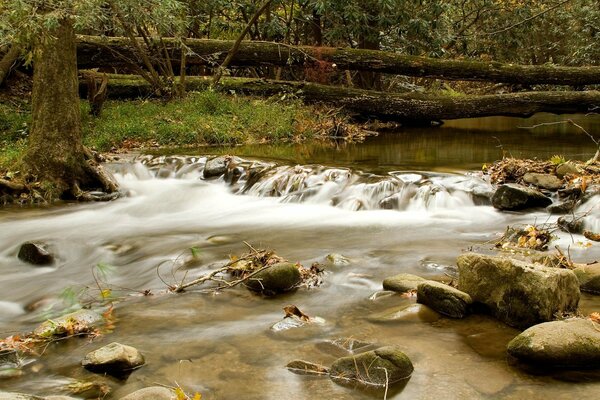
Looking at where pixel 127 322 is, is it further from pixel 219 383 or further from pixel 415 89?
pixel 415 89

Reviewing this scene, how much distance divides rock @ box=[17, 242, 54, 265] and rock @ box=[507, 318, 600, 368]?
5.43m

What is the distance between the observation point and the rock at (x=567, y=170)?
913 centimetres

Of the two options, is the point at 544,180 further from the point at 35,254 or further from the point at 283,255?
the point at 35,254

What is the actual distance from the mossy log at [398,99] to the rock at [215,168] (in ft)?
22.0

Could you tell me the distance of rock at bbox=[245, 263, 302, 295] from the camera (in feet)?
18.8

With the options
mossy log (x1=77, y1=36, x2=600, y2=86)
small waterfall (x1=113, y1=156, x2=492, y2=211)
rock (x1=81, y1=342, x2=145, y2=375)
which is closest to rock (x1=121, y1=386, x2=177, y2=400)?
rock (x1=81, y1=342, x2=145, y2=375)

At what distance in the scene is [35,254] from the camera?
23.6ft

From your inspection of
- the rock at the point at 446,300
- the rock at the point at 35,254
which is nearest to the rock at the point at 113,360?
the rock at the point at 446,300

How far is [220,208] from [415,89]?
13.9 m

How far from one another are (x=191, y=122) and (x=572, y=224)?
392 inches

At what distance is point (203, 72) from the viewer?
21.1 m

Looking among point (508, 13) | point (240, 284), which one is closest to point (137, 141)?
point (240, 284)

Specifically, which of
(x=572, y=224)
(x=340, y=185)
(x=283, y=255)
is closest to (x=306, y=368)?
(x=283, y=255)

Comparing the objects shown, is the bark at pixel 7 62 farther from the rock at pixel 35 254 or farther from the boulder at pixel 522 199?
the boulder at pixel 522 199
